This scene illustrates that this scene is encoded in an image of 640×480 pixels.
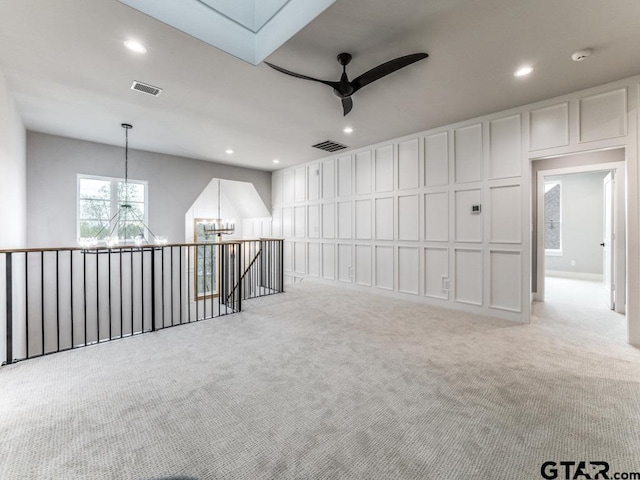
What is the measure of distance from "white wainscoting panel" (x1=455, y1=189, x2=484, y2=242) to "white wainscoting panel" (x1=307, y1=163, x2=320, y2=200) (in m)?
3.33

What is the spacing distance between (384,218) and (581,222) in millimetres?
5927

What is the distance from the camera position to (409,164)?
5.15 meters

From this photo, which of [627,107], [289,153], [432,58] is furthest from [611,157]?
[289,153]

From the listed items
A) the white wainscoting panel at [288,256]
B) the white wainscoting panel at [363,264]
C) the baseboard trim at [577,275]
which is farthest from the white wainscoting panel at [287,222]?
the baseboard trim at [577,275]

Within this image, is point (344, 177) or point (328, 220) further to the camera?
point (328, 220)

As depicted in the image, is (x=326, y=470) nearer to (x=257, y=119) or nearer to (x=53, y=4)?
(x=53, y=4)

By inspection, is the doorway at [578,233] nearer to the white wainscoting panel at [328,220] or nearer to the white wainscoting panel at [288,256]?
the white wainscoting panel at [328,220]

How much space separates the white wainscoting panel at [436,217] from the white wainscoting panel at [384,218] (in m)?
0.70

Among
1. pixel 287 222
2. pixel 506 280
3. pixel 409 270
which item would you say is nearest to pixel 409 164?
pixel 409 270

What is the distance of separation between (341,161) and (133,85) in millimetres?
4067

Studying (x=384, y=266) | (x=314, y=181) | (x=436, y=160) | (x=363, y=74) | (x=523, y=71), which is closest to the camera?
(x=363, y=74)

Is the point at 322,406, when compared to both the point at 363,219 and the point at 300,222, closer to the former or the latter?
the point at 363,219

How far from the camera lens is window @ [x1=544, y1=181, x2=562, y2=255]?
779 centimetres

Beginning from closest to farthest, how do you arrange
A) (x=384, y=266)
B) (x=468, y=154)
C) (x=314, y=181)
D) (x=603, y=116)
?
(x=603, y=116) < (x=468, y=154) < (x=384, y=266) < (x=314, y=181)
